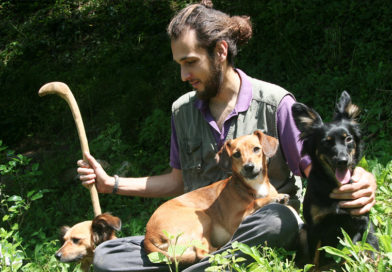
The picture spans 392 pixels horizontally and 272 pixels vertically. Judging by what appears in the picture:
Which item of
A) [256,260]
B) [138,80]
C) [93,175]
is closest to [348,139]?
[256,260]

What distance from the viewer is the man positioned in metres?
3.57

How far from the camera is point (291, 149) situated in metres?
3.53

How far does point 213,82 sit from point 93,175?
127 centimetres

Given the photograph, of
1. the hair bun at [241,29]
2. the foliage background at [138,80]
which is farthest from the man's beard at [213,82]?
the foliage background at [138,80]

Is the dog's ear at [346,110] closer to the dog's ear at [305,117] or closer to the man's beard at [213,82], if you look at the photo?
the dog's ear at [305,117]

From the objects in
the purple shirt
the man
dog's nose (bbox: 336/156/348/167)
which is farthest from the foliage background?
dog's nose (bbox: 336/156/348/167)

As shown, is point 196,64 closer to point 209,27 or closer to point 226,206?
point 209,27

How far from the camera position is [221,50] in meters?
3.69

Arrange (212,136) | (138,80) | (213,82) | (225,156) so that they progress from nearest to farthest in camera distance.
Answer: (225,156) < (213,82) < (212,136) < (138,80)

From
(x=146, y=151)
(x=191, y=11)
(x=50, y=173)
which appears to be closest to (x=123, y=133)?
(x=146, y=151)

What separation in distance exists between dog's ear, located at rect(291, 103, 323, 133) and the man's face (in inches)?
30.5

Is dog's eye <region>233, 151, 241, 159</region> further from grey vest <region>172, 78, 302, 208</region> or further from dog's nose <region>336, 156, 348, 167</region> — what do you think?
dog's nose <region>336, 156, 348, 167</region>

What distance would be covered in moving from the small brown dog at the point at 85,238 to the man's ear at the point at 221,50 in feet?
5.31

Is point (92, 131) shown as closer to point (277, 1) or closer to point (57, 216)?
point (57, 216)
